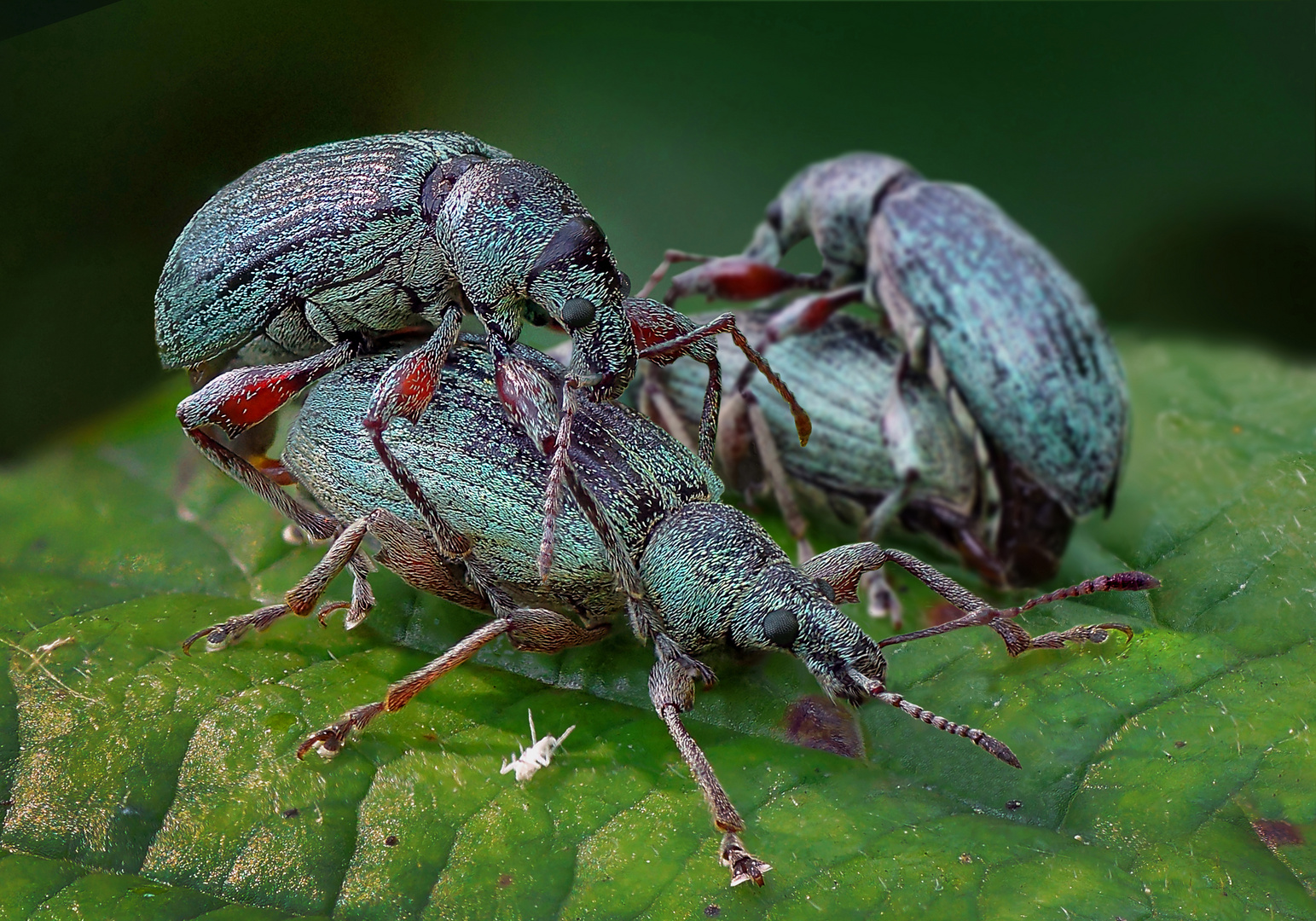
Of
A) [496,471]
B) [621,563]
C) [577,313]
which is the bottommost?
[621,563]

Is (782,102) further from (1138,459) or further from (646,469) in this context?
(646,469)

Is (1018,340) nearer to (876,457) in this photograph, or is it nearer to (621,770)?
(876,457)

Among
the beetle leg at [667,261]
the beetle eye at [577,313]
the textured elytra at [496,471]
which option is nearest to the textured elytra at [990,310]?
the beetle leg at [667,261]

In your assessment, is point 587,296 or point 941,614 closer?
point 587,296

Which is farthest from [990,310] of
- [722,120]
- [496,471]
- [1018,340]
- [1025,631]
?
A: [496,471]

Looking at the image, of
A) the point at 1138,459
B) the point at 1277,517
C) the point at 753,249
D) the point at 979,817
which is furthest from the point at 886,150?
the point at 979,817

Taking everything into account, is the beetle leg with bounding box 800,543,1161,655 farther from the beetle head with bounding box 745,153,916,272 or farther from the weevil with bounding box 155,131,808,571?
the beetle head with bounding box 745,153,916,272

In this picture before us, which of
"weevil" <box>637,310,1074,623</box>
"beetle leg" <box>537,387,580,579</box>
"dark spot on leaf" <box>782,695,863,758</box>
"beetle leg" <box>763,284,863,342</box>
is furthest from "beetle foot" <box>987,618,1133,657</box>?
"beetle leg" <box>763,284,863,342</box>
